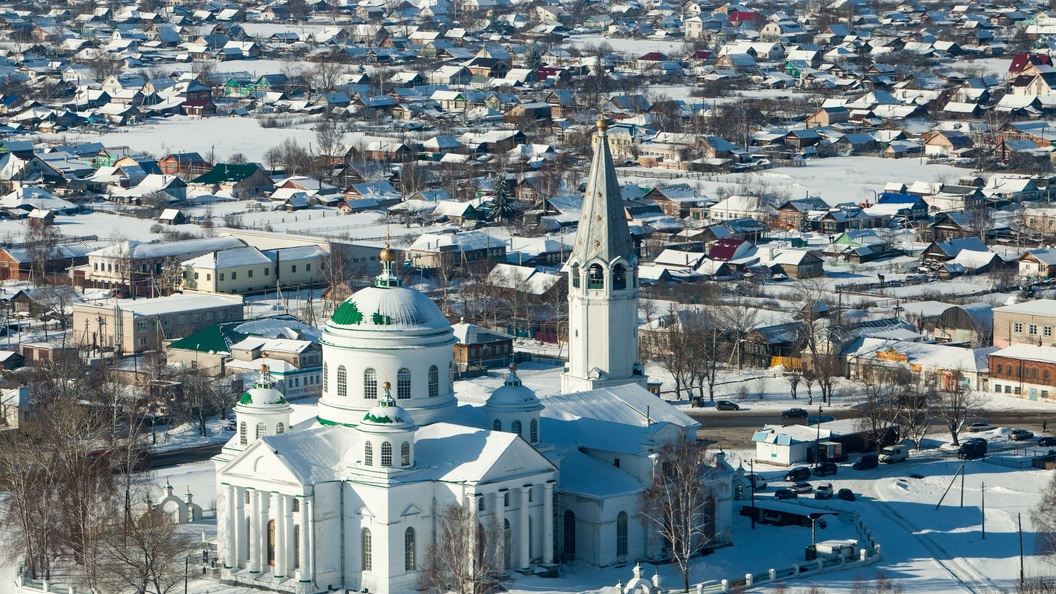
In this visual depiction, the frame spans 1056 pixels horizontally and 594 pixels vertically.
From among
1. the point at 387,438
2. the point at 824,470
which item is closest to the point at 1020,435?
the point at 824,470

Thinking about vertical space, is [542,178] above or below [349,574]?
above

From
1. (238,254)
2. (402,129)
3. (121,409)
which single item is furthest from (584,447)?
(402,129)

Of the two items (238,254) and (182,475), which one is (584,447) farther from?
(238,254)

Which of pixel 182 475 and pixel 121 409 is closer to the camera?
pixel 182 475

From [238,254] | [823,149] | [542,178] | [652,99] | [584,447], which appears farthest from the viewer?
[652,99]

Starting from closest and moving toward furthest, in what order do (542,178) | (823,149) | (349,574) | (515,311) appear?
1. (349,574)
2. (515,311)
3. (542,178)
4. (823,149)

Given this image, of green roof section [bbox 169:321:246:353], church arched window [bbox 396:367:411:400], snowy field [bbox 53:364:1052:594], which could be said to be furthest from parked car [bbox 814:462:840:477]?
green roof section [bbox 169:321:246:353]

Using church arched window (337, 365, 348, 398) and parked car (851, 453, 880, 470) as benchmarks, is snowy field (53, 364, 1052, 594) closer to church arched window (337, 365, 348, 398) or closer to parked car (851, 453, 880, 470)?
parked car (851, 453, 880, 470)
